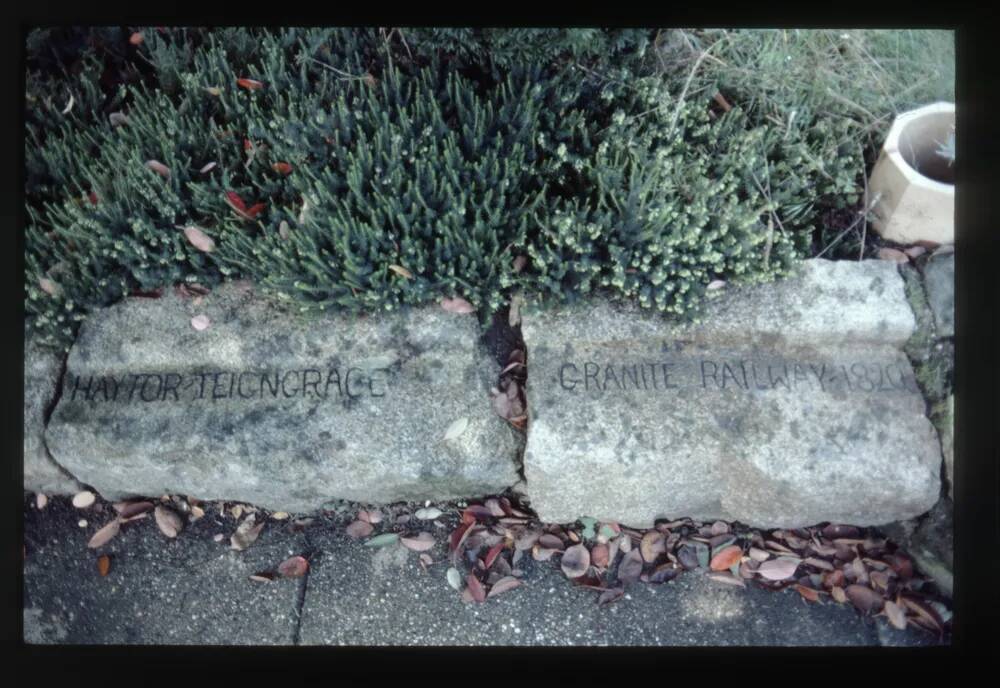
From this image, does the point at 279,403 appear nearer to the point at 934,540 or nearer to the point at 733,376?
the point at 733,376

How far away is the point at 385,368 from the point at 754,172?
1418mm

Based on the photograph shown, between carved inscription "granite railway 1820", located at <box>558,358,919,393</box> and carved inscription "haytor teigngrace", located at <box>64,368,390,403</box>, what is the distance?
0.65 metres

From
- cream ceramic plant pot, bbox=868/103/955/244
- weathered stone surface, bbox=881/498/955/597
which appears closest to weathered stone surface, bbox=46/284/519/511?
weathered stone surface, bbox=881/498/955/597

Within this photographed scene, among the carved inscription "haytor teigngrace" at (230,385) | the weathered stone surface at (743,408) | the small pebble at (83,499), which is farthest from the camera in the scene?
the small pebble at (83,499)

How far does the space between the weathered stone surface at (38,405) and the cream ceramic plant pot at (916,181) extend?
284 centimetres

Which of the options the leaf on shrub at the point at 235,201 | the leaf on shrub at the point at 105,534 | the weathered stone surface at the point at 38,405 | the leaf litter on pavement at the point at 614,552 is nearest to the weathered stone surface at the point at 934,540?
the leaf litter on pavement at the point at 614,552

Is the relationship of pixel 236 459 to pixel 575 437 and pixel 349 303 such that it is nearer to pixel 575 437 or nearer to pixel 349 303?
pixel 349 303

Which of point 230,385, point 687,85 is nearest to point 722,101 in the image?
point 687,85

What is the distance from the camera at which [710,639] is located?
2166mm

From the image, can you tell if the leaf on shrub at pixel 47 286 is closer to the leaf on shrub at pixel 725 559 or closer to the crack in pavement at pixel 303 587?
the crack in pavement at pixel 303 587

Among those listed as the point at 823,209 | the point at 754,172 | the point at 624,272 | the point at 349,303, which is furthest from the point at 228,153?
the point at 823,209

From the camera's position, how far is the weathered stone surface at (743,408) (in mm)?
2018

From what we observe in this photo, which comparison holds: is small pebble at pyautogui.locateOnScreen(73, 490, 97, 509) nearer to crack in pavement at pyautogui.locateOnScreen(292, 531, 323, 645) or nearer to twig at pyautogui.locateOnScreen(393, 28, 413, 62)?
crack in pavement at pyautogui.locateOnScreen(292, 531, 323, 645)

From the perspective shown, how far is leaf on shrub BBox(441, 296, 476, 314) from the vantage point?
2182 mm
